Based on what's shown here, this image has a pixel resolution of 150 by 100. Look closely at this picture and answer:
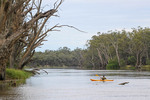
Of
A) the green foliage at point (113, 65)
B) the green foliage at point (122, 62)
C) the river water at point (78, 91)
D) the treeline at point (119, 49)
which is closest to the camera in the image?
the river water at point (78, 91)

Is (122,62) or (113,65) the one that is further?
(113,65)

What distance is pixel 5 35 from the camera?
22484 millimetres

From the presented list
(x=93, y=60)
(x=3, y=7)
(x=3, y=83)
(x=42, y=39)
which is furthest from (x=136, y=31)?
(x=3, y=7)

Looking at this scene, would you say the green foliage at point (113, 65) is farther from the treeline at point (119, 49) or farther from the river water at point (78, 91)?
the river water at point (78, 91)

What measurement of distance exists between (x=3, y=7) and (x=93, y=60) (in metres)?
119

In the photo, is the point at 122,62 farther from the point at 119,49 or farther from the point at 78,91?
the point at 78,91

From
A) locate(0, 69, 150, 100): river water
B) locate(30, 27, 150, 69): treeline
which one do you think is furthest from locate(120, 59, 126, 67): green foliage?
locate(0, 69, 150, 100): river water

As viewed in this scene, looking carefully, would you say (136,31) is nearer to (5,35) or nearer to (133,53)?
(133,53)

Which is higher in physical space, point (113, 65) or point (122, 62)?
point (122, 62)

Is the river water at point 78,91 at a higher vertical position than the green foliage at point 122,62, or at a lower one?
lower

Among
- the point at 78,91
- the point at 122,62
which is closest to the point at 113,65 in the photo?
the point at 122,62

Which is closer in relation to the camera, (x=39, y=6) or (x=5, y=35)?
(x=5, y=35)

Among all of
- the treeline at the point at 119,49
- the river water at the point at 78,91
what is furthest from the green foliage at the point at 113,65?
the river water at the point at 78,91

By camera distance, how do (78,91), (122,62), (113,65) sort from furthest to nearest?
(113,65)
(122,62)
(78,91)
